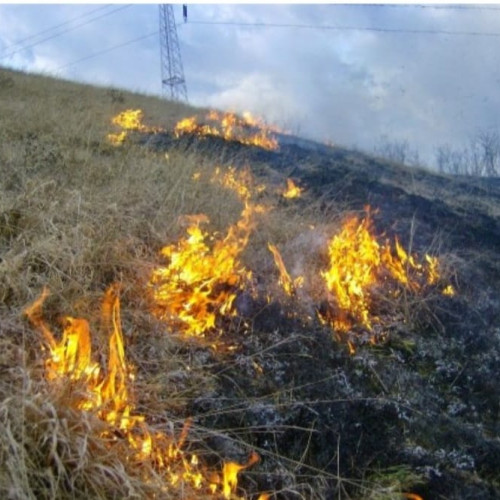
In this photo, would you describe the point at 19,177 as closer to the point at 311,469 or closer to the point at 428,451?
the point at 311,469

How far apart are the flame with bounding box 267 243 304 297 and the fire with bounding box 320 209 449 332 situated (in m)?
0.29

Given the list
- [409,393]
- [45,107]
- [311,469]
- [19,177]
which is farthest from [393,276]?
[45,107]

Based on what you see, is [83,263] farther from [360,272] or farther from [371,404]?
[360,272]

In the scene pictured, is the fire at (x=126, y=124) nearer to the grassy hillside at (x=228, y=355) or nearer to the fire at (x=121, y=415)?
the grassy hillside at (x=228, y=355)

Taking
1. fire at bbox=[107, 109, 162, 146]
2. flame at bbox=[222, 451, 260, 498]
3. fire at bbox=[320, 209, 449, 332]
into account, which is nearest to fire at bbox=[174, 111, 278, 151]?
fire at bbox=[107, 109, 162, 146]

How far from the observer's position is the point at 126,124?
34.7 ft

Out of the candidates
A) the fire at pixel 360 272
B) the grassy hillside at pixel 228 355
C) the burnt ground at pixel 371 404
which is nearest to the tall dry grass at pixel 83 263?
the grassy hillside at pixel 228 355

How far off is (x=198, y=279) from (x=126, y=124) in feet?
23.3

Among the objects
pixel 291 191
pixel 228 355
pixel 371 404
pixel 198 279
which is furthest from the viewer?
pixel 291 191

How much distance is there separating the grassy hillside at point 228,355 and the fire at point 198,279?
3 cm

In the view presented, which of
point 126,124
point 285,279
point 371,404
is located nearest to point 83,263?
point 285,279

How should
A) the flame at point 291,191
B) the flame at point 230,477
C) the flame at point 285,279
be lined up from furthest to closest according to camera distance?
1. the flame at point 291,191
2. the flame at point 285,279
3. the flame at point 230,477

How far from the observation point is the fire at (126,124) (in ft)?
28.0

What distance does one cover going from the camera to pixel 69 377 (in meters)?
2.71
